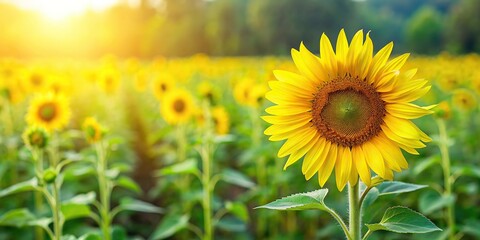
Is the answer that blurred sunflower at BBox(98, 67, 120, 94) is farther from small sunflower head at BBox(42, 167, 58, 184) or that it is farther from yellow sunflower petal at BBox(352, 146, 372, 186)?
yellow sunflower petal at BBox(352, 146, 372, 186)

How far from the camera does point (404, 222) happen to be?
1.55 metres

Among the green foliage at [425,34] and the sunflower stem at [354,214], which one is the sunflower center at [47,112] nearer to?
the sunflower stem at [354,214]

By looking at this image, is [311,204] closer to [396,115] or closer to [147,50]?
[396,115]

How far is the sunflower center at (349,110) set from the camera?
1.64 metres

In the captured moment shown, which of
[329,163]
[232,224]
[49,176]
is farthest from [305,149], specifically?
[232,224]

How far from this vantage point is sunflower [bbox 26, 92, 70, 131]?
3852 millimetres

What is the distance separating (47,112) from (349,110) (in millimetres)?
2783

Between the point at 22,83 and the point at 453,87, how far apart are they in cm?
428

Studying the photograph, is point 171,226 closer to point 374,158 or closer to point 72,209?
point 72,209

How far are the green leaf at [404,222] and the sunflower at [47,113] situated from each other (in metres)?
2.86

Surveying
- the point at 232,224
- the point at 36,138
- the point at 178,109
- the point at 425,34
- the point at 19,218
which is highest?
the point at 425,34

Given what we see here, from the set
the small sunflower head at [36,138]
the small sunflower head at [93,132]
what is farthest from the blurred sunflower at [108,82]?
the small sunflower head at [36,138]

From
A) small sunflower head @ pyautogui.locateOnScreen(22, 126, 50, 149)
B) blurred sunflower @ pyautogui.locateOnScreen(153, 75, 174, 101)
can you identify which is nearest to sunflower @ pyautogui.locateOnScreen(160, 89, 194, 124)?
blurred sunflower @ pyautogui.locateOnScreen(153, 75, 174, 101)

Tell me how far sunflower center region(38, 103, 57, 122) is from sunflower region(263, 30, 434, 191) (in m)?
2.62
